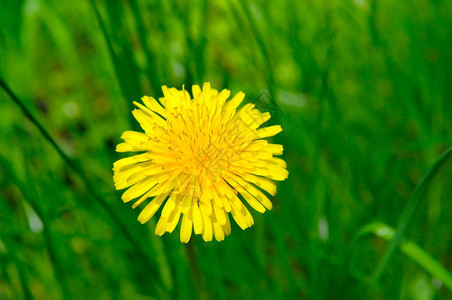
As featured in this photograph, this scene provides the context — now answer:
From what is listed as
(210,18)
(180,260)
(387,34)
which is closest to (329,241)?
(180,260)

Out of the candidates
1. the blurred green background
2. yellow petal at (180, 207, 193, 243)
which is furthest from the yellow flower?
the blurred green background

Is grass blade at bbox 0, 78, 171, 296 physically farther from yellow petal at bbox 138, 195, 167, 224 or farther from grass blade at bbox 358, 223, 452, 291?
grass blade at bbox 358, 223, 452, 291

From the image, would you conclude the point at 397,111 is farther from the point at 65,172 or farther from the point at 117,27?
the point at 65,172

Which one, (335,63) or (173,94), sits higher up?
(335,63)

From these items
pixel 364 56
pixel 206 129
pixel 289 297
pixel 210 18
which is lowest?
pixel 289 297

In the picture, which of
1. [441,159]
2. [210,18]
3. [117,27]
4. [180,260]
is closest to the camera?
[441,159]

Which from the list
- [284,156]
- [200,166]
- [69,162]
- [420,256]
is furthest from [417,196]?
→ [284,156]

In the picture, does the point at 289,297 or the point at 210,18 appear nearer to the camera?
the point at 289,297
